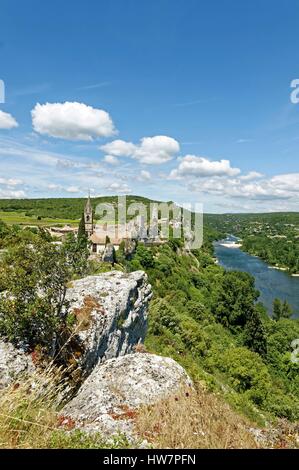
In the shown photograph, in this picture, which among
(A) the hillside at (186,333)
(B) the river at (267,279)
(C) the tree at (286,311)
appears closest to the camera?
(A) the hillside at (186,333)

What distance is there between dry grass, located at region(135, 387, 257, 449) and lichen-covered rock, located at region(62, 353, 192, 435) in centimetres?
64

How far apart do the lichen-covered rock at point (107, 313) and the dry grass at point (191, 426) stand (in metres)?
5.19

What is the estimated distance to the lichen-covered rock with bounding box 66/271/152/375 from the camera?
10.8 metres

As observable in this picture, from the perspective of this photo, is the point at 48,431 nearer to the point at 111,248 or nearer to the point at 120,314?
the point at 120,314

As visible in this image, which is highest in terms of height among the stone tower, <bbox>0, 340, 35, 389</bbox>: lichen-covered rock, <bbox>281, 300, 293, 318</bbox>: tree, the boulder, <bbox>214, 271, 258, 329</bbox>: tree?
the stone tower

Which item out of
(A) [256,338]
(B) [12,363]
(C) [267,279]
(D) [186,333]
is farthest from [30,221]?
(B) [12,363]

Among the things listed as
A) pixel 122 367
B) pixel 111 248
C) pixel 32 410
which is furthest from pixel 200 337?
pixel 32 410

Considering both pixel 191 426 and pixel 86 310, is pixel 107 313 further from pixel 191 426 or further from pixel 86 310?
pixel 191 426

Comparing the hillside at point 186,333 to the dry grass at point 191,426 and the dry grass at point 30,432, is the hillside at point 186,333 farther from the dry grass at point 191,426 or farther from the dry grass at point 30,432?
the dry grass at point 30,432

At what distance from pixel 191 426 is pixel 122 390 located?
10.2 feet

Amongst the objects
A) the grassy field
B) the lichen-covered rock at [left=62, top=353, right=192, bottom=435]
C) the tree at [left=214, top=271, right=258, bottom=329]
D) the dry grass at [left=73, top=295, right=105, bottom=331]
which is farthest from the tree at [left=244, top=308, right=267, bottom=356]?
the grassy field

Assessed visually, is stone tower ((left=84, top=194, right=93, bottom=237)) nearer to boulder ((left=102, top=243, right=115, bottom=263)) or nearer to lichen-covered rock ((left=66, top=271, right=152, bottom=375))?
boulder ((left=102, top=243, right=115, bottom=263))

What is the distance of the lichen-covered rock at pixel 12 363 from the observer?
8.07 meters

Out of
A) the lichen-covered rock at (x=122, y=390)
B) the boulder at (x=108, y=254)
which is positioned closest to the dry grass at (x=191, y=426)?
the lichen-covered rock at (x=122, y=390)
